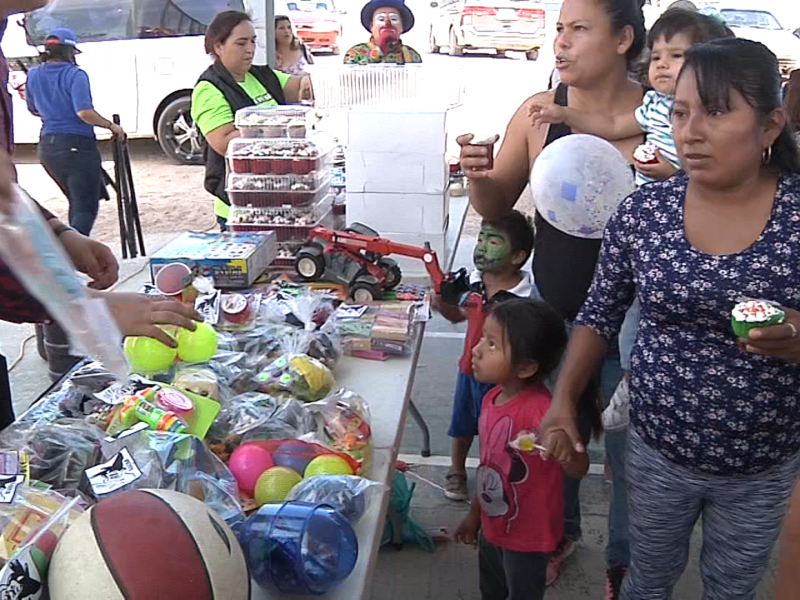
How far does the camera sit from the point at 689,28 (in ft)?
7.97

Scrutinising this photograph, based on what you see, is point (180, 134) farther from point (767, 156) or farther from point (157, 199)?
point (767, 156)

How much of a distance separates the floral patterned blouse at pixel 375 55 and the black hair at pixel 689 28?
2645 millimetres

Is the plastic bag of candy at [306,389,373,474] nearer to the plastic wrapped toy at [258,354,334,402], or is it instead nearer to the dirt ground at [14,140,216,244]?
the plastic wrapped toy at [258,354,334,402]

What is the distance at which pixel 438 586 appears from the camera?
2.73 meters

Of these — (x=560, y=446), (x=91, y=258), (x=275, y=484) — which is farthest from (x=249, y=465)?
(x=91, y=258)

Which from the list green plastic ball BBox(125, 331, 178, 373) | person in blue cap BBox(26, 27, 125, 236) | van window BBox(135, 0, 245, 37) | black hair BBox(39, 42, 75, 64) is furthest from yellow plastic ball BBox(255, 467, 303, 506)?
van window BBox(135, 0, 245, 37)

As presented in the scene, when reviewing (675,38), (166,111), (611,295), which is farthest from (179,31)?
(611,295)

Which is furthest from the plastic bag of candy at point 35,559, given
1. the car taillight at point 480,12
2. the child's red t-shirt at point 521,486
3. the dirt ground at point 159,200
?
the car taillight at point 480,12

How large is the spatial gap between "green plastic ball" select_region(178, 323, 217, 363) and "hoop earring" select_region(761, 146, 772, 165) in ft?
4.50

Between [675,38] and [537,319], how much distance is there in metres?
1.01

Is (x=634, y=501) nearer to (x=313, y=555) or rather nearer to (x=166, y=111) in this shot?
(x=313, y=555)

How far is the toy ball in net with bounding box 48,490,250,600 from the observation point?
116cm

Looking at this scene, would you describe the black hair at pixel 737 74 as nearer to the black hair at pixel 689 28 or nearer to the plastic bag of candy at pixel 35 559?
the black hair at pixel 689 28

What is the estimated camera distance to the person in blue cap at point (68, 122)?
18.8ft
